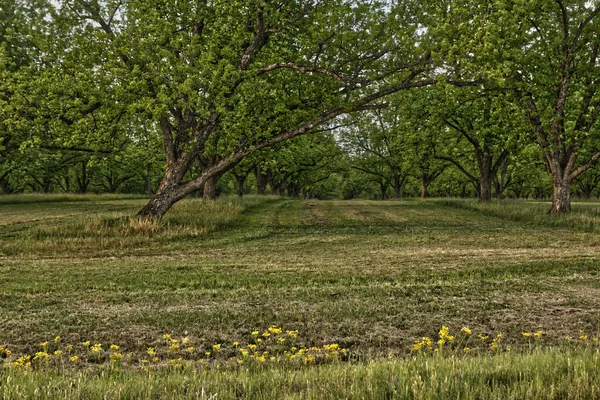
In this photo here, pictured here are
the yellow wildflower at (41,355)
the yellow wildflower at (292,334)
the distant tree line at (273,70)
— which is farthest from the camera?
the distant tree line at (273,70)

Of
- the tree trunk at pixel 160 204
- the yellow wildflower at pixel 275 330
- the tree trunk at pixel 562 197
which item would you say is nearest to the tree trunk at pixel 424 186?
the tree trunk at pixel 562 197

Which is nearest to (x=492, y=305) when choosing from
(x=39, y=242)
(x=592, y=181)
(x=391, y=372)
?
(x=391, y=372)

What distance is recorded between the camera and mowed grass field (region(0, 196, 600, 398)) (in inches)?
150

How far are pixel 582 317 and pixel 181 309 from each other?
6513 mm

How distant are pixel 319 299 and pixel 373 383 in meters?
4.04

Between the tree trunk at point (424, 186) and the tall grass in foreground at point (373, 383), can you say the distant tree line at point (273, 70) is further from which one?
the tree trunk at point (424, 186)

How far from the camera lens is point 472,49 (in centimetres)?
1502

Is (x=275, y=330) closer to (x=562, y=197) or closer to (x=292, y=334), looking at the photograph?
(x=292, y=334)

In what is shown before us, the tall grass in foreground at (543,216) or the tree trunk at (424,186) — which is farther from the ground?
the tree trunk at (424,186)

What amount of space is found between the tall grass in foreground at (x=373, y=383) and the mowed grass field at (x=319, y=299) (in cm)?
3

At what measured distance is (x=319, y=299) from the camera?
7.57 meters

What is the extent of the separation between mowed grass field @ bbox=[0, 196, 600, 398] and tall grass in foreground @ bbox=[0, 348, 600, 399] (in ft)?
0.08

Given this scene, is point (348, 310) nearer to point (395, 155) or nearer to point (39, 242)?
point (39, 242)

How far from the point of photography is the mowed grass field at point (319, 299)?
3.81m
